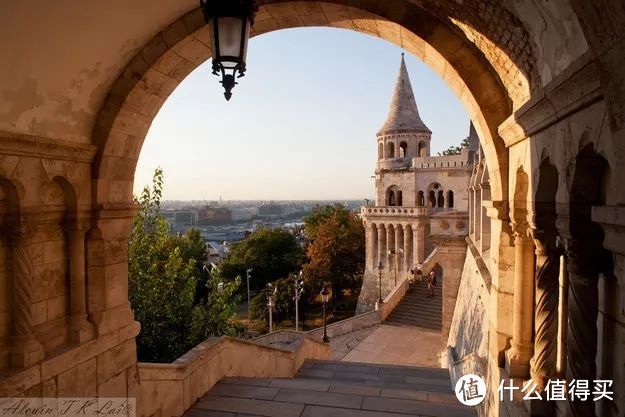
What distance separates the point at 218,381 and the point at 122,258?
237 cm

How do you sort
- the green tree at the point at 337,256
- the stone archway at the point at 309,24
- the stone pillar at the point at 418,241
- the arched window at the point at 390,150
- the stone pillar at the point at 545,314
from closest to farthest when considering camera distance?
the stone pillar at the point at 545,314 < the stone archway at the point at 309,24 < the stone pillar at the point at 418,241 < the green tree at the point at 337,256 < the arched window at the point at 390,150

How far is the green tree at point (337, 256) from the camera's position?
114ft

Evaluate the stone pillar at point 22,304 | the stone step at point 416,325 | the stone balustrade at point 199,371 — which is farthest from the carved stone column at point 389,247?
the stone pillar at point 22,304

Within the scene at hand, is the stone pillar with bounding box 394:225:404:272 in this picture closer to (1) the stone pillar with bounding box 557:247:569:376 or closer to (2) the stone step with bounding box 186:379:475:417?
(2) the stone step with bounding box 186:379:475:417

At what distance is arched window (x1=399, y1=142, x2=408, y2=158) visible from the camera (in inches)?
1517

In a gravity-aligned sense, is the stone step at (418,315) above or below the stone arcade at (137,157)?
below

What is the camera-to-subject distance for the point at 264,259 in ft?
125

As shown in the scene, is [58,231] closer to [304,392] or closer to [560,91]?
[304,392]

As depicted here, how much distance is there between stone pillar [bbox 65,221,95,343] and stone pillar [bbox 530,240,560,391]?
13.5 ft

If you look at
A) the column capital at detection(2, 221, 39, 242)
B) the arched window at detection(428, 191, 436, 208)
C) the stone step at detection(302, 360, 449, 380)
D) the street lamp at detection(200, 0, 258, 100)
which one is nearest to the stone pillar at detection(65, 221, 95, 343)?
the column capital at detection(2, 221, 39, 242)

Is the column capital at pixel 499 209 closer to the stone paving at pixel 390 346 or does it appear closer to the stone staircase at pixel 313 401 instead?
the stone staircase at pixel 313 401

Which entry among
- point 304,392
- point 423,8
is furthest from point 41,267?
point 423,8

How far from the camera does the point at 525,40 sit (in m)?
3.20

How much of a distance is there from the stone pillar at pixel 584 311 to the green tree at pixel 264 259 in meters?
36.0
